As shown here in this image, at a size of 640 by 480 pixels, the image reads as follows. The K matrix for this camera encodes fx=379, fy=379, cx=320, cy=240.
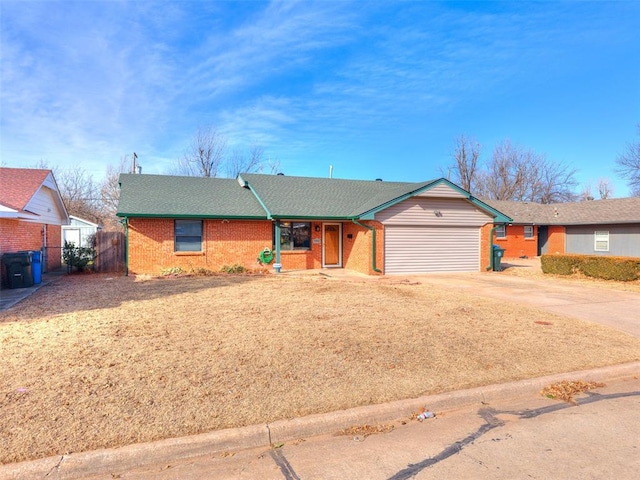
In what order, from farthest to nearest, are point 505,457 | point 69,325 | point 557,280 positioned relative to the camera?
point 557,280, point 69,325, point 505,457

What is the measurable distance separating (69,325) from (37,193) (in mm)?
12155

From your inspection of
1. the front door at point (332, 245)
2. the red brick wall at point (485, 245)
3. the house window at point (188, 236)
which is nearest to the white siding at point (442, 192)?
the red brick wall at point (485, 245)

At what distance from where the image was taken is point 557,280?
14750mm

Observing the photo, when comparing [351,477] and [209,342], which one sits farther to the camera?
[209,342]

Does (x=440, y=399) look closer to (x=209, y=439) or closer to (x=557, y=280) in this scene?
(x=209, y=439)

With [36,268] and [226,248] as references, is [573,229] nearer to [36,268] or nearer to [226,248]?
[226,248]

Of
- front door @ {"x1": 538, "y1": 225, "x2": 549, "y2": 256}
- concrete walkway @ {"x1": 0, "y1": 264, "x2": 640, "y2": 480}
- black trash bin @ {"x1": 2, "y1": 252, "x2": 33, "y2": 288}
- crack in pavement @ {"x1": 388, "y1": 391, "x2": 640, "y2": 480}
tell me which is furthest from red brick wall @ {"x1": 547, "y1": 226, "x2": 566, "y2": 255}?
black trash bin @ {"x1": 2, "y1": 252, "x2": 33, "y2": 288}

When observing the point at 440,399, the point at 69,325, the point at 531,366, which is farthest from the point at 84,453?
the point at 531,366

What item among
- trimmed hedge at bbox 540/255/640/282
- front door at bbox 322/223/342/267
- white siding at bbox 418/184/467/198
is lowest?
trimmed hedge at bbox 540/255/640/282

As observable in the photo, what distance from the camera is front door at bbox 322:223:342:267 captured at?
17.9m

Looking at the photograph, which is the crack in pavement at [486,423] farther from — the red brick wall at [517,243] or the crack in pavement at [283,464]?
the red brick wall at [517,243]

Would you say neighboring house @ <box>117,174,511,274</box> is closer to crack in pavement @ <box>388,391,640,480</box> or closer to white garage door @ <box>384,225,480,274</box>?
white garage door @ <box>384,225,480,274</box>

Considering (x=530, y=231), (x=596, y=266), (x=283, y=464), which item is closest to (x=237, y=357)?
(x=283, y=464)

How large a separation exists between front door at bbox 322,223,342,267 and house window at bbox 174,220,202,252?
5604 millimetres
